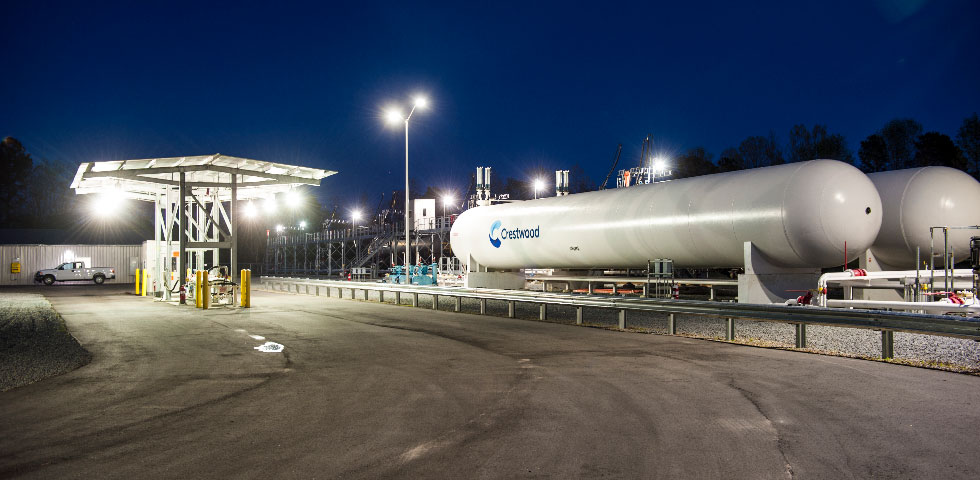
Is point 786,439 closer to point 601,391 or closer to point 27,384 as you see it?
point 601,391

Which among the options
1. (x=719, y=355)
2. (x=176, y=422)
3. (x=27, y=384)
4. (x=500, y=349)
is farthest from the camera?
(x=500, y=349)

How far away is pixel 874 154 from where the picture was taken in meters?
59.6

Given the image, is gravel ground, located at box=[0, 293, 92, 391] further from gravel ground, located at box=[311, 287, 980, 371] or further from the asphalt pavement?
gravel ground, located at box=[311, 287, 980, 371]

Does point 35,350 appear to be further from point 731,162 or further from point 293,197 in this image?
point 731,162

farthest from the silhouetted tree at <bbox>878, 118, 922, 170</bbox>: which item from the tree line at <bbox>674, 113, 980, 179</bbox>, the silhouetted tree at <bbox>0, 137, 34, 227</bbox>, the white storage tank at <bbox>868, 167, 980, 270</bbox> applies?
the silhouetted tree at <bbox>0, 137, 34, 227</bbox>

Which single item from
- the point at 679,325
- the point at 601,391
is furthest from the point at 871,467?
the point at 679,325

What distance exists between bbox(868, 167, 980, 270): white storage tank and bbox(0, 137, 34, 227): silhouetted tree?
305 ft

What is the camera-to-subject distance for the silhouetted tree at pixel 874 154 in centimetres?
5919

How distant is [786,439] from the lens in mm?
5855

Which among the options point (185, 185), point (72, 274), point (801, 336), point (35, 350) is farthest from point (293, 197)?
point (72, 274)

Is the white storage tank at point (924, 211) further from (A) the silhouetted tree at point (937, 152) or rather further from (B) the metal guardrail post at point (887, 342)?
(A) the silhouetted tree at point (937, 152)

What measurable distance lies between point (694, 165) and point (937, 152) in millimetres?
24197

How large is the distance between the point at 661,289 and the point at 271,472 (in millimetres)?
18361

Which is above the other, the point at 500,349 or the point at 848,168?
the point at 848,168
